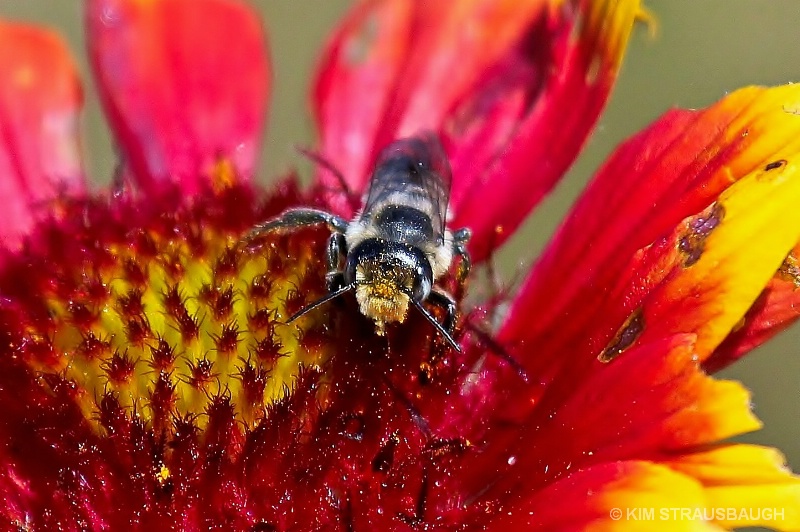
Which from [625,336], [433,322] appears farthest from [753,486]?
[433,322]

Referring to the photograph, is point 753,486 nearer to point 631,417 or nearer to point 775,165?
point 631,417

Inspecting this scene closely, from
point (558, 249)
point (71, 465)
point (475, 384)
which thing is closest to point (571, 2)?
point (558, 249)

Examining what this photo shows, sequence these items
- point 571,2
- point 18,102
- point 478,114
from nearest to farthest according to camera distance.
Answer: point 571,2
point 478,114
point 18,102

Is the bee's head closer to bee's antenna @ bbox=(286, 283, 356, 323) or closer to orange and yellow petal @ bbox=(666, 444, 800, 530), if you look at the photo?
bee's antenna @ bbox=(286, 283, 356, 323)

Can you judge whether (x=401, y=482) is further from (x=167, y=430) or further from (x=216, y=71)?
(x=216, y=71)

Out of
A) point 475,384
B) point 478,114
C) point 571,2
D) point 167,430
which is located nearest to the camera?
point 167,430

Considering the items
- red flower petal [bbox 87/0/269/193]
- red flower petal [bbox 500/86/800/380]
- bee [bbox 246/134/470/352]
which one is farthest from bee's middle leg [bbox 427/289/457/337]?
red flower petal [bbox 87/0/269/193]

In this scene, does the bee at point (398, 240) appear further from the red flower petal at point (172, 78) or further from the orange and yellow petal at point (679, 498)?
the red flower petal at point (172, 78)
